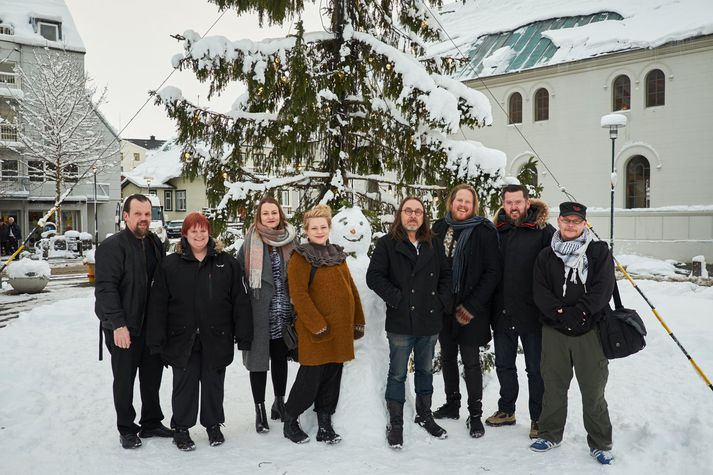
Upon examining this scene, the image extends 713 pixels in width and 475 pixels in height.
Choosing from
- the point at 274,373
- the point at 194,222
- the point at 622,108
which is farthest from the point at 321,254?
the point at 622,108

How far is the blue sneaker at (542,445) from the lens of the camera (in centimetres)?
467

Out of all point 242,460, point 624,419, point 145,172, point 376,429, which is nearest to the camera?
point 242,460

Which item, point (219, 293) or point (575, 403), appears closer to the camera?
point (219, 293)

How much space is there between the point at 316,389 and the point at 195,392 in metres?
1.02

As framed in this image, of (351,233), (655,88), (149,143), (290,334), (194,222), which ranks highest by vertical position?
(149,143)

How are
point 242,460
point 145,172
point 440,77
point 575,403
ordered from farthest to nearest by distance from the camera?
point 145,172 < point 440,77 < point 575,403 < point 242,460

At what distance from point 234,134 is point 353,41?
1.91 m

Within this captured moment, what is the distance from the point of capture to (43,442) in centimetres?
491

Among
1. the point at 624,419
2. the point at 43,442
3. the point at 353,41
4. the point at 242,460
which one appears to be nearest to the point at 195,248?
the point at 242,460

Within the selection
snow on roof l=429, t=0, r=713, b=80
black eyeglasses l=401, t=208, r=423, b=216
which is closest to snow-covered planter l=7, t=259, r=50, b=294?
black eyeglasses l=401, t=208, r=423, b=216

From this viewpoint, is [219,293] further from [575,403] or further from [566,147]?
[566,147]

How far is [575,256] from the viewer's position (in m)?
4.45

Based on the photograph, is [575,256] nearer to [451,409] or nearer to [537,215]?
[537,215]

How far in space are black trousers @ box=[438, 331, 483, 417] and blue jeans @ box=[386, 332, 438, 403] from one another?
0.38 meters
